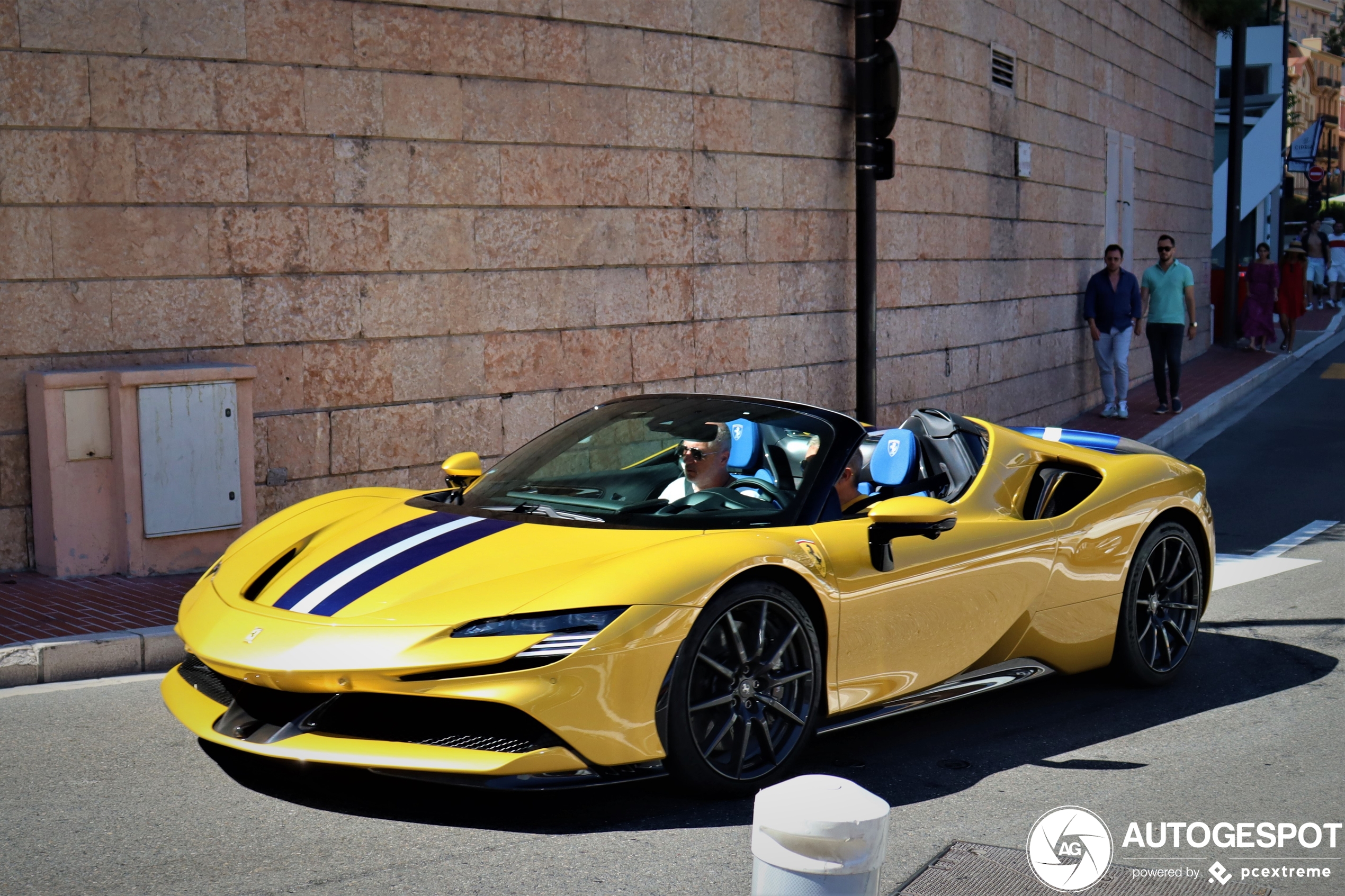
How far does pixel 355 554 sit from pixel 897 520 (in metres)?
1.76

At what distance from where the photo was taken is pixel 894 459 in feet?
17.6

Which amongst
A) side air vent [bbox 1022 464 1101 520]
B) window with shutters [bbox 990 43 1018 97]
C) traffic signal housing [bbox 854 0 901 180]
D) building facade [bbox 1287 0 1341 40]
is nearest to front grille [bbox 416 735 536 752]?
side air vent [bbox 1022 464 1101 520]

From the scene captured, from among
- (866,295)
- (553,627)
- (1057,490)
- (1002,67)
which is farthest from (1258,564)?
(1002,67)

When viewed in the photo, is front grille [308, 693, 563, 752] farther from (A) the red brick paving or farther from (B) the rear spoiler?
(B) the rear spoiler

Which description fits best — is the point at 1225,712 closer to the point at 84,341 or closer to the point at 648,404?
the point at 648,404

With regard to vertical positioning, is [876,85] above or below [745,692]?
above

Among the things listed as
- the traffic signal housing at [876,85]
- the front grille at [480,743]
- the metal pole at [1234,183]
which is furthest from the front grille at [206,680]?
the metal pole at [1234,183]

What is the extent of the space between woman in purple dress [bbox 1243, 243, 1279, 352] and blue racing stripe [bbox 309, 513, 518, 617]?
68.8 ft

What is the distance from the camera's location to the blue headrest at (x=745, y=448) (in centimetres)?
514

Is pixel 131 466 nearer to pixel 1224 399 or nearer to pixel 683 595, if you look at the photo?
pixel 683 595

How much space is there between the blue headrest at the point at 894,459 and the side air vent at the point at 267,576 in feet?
7.01

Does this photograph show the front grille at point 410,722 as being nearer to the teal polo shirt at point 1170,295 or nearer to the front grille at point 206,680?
the front grille at point 206,680

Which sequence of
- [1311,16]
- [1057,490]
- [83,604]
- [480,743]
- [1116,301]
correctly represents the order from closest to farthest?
[480,743], [1057,490], [83,604], [1116,301], [1311,16]

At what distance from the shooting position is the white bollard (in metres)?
2.39
